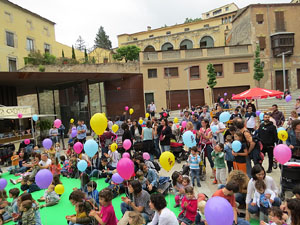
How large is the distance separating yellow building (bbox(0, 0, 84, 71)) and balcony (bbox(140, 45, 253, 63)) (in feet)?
54.1

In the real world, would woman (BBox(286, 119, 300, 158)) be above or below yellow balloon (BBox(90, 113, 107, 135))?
below

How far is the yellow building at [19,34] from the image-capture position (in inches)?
1080

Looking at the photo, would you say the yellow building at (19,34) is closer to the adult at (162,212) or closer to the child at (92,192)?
the child at (92,192)

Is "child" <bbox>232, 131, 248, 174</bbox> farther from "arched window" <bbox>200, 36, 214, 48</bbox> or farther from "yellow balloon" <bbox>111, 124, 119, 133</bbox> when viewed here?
"arched window" <bbox>200, 36, 214, 48</bbox>

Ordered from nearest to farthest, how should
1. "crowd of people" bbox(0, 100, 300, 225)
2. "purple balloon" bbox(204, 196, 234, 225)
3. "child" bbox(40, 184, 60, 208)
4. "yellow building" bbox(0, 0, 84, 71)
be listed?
1. "purple balloon" bbox(204, 196, 234, 225)
2. "crowd of people" bbox(0, 100, 300, 225)
3. "child" bbox(40, 184, 60, 208)
4. "yellow building" bbox(0, 0, 84, 71)

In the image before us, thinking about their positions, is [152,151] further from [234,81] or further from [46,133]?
[234,81]

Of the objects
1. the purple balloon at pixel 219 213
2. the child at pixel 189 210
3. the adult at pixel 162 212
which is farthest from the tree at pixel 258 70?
the purple balloon at pixel 219 213

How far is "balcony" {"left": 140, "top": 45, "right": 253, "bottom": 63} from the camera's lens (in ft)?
84.6

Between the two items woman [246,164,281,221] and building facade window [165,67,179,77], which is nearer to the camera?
woman [246,164,281,221]

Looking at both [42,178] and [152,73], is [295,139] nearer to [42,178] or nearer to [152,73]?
[42,178]

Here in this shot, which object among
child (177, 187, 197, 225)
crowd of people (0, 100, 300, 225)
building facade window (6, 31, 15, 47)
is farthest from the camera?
building facade window (6, 31, 15, 47)

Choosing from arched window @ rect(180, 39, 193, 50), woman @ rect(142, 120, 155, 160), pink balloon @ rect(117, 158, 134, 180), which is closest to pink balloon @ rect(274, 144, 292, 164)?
pink balloon @ rect(117, 158, 134, 180)

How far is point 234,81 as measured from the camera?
26.2m

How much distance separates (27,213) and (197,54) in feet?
81.6
